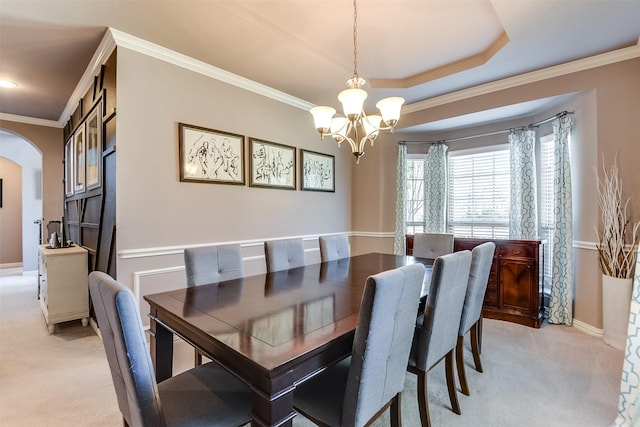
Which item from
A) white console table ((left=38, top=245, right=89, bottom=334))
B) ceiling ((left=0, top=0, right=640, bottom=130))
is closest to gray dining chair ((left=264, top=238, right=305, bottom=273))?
ceiling ((left=0, top=0, right=640, bottom=130))

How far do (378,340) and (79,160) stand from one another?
14.2 ft

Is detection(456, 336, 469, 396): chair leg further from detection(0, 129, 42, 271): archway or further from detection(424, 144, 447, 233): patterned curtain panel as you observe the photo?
detection(0, 129, 42, 271): archway

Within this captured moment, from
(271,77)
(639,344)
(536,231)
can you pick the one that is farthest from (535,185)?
(271,77)

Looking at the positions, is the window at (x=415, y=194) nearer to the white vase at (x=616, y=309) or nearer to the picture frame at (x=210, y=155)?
the white vase at (x=616, y=309)

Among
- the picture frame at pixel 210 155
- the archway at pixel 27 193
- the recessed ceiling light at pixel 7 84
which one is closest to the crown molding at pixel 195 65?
the picture frame at pixel 210 155

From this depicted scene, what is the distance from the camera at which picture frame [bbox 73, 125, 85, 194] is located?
355 centimetres

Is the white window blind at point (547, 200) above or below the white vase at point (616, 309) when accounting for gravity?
above

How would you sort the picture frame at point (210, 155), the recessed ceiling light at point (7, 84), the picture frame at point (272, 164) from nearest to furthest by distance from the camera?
the picture frame at point (210, 155) → the recessed ceiling light at point (7, 84) → the picture frame at point (272, 164)

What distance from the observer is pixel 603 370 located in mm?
2316

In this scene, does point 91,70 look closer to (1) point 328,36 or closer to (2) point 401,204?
(1) point 328,36

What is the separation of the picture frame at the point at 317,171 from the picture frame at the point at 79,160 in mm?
2657

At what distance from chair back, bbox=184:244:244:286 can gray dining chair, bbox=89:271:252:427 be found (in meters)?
0.71

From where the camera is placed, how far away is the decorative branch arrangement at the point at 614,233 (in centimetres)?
272

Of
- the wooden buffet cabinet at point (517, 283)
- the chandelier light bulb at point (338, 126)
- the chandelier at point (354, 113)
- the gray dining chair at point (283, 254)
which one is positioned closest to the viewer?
the chandelier at point (354, 113)
